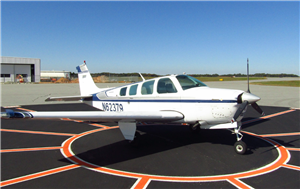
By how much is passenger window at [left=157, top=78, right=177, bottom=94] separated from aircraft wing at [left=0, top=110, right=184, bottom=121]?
70 cm

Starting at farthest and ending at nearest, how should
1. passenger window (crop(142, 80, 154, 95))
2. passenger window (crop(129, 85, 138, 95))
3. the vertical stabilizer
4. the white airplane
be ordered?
the vertical stabilizer, passenger window (crop(129, 85, 138, 95)), passenger window (crop(142, 80, 154, 95)), the white airplane

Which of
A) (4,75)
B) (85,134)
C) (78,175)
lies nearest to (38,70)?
(4,75)

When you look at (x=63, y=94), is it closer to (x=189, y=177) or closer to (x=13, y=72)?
(x=189, y=177)

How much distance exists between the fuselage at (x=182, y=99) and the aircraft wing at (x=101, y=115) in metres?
0.26

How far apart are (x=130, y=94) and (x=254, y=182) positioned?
15.6 ft

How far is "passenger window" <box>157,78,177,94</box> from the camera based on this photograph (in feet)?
20.7

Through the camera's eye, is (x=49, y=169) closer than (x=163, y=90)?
Yes

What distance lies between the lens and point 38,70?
55.7 m

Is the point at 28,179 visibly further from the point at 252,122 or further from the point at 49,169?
the point at 252,122

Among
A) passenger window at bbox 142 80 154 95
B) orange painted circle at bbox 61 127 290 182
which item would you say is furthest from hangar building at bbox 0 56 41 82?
orange painted circle at bbox 61 127 290 182

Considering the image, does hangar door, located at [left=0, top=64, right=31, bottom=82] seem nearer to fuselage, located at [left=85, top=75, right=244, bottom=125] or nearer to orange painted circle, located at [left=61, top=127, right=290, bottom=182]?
fuselage, located at [left=85, top=75, right=244, bottom=125]

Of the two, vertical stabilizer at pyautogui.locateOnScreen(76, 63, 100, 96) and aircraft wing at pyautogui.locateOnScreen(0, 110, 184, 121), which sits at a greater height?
vertical stabilizer at pyautogui.locateOnScreen(76, 63, 100, 96)

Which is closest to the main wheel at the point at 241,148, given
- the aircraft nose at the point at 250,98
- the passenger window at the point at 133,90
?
the aircraft nose at the point at 250,98

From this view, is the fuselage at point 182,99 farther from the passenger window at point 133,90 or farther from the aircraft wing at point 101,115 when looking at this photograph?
the aircraft wing at point 101,115
